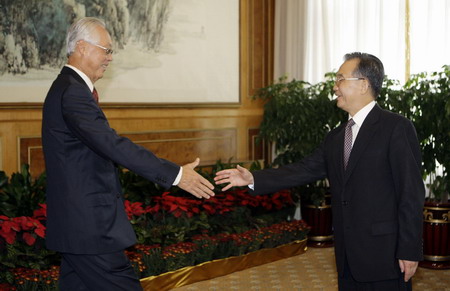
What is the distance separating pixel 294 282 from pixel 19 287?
2431 mm

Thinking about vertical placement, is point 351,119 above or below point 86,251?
above

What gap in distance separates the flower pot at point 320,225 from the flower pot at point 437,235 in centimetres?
119

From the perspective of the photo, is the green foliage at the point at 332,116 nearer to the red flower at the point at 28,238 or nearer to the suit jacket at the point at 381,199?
the suit jacket at the point at 381,199

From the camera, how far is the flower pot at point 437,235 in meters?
6.14

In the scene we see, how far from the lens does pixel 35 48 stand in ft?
19.9

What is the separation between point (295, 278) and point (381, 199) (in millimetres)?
2831

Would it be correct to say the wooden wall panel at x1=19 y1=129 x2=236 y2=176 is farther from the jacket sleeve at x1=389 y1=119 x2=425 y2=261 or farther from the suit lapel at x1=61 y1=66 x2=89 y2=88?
the jacket sleeve at x1=389 y1=119 x2=425 y2=261

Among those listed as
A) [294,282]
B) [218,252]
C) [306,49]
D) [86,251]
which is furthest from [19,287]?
[306,49]

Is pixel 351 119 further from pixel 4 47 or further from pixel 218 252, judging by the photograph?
pixel 4 47

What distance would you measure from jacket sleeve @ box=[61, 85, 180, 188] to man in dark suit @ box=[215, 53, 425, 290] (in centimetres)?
89

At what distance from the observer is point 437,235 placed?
6.16 meters

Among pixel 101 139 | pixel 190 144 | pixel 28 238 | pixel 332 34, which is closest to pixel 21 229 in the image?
pixel 28 238

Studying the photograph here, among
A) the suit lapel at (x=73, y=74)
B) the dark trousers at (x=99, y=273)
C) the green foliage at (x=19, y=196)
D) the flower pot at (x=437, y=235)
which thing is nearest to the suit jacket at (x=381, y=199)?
the dark trousers at (x=99, y=273)

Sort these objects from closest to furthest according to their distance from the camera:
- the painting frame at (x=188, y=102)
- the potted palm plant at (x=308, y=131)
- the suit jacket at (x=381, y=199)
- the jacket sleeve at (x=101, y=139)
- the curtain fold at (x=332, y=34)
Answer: the jacket sleeve at (x=101, y=139) → the suit jacket at (x=381, y=199) → the painting frame at (x=188, y=102) → the potted palm plant at (x=308, y=131) → the curtain fold at (x=332, y=34)
